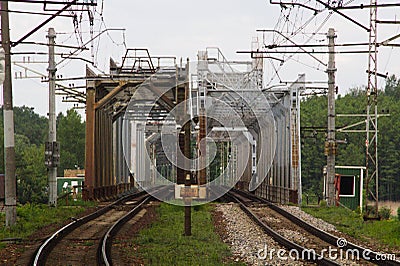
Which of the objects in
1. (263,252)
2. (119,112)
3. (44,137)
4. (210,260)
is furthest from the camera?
(44,137)

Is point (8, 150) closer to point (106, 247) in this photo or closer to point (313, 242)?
point (106, 247)

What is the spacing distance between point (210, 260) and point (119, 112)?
30.9 meters

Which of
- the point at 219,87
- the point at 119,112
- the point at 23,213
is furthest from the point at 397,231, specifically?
the point at 119,112

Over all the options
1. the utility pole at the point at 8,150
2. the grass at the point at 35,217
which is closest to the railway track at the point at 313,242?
the grass at the point at 35,217

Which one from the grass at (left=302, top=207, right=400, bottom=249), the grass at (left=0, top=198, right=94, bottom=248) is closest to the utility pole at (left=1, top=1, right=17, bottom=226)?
the grass at (left=0, top=198, right=94, bottom=248)

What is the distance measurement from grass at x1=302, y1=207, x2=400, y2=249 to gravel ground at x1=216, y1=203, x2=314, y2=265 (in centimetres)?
258

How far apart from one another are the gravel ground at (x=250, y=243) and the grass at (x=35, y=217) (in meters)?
5.28

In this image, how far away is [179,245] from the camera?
16.5 m

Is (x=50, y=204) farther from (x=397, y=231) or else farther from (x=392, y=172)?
(x=392, y=172)

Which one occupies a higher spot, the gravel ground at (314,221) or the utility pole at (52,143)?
the utility pole at (52,143)

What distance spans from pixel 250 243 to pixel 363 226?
574cm

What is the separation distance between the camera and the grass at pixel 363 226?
18433 mm

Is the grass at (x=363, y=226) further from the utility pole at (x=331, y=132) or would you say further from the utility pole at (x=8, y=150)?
the utility pole at (x=8, y=150)

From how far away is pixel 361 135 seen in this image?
90.9 meters
